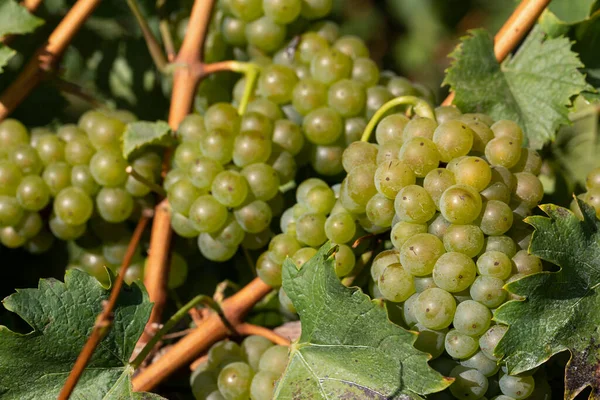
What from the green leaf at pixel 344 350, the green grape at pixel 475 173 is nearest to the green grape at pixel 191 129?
the green leaf at pixel 344 350

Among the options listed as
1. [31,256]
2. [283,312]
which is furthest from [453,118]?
[31,256]

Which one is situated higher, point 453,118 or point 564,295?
point 453,118

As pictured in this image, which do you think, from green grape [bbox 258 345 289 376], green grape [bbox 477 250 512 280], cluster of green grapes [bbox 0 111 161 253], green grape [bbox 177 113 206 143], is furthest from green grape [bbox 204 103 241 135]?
green grape [bbox 477 250 512 280]

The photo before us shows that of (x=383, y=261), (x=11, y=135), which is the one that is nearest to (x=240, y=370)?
(x=383, y=261)

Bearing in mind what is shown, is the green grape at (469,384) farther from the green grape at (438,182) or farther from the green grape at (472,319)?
the green grape at (438,182)

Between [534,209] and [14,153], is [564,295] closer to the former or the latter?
[534,209]

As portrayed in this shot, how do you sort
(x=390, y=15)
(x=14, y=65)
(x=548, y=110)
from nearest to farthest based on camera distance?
(x=548, y=110), (x=14, y=65), (x=390, y=15)

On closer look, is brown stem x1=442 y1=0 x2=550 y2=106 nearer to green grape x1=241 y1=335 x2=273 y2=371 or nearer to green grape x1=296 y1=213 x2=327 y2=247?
green grape x1=296 y1=213 x2=327 y2=247

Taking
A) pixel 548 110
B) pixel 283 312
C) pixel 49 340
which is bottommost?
pixel 283 312
